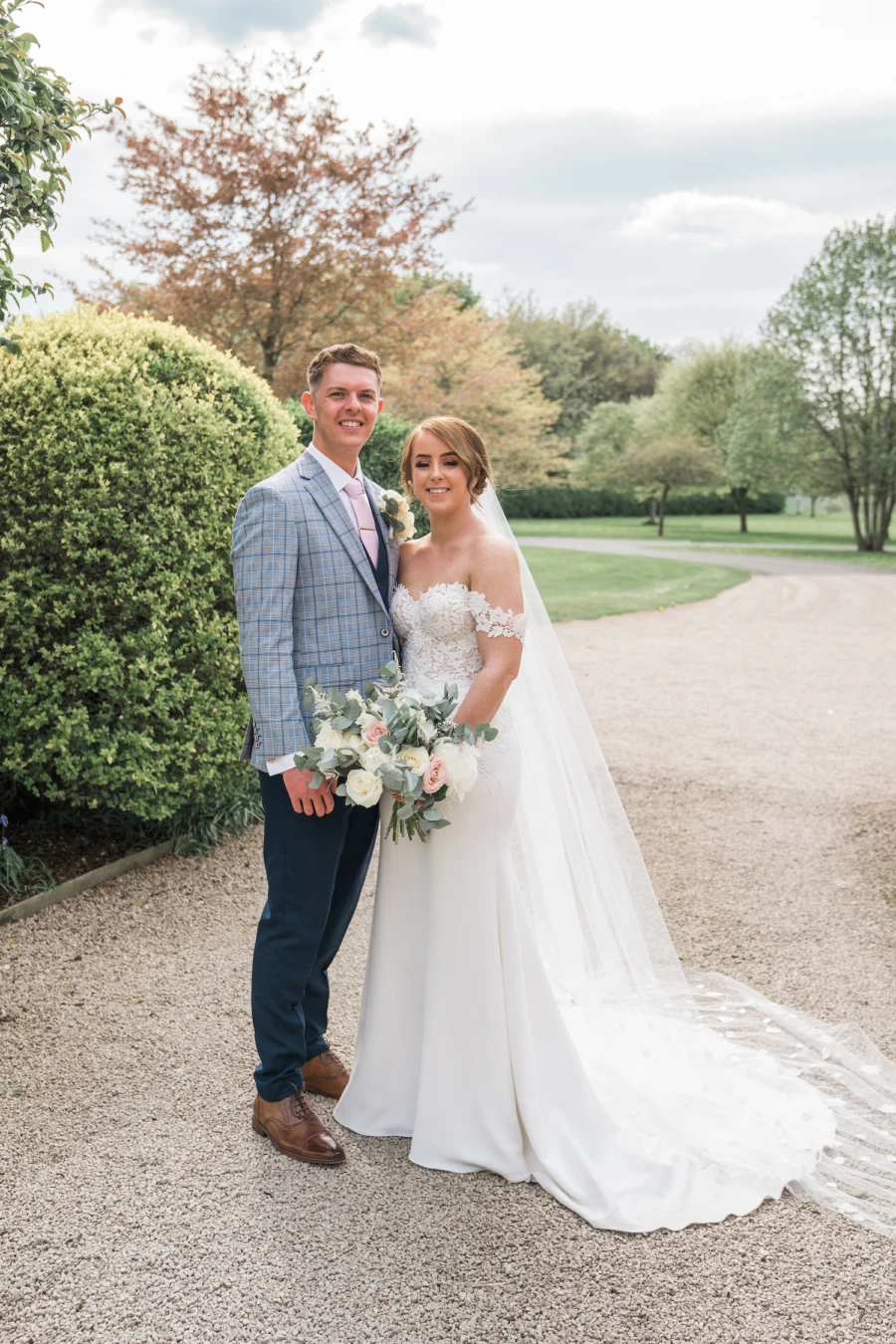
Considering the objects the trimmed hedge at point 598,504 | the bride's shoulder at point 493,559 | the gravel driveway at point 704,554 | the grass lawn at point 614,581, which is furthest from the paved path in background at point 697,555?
the bride's shoulder at point 493,559

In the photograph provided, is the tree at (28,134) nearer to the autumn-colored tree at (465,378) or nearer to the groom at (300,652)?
the groom at (300,652)

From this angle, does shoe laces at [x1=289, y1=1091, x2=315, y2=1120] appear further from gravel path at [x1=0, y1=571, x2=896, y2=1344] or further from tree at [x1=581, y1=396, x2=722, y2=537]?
tree at [x1=581, y1=396, x2=722, y2=537]

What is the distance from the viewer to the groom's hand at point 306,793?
288 cm

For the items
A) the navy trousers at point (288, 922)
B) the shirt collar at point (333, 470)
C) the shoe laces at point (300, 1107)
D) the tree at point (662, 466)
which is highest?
the tree at point (662, 466)

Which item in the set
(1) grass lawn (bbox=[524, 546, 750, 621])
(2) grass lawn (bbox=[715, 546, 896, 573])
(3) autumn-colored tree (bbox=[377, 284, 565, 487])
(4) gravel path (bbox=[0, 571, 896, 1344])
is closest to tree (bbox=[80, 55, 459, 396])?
(3) autumn-colored tree (bbox=[377, 284, 565, 487])

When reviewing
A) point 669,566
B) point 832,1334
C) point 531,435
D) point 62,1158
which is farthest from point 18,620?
point 531,435

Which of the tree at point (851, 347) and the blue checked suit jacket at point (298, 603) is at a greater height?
the tree at point (851, 347)

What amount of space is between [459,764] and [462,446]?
940mm

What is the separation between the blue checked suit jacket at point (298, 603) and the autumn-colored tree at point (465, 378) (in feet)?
41.4

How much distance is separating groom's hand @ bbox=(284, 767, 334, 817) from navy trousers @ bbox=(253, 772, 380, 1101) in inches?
4.4

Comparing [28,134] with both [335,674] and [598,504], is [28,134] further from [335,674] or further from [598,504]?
[598,504]

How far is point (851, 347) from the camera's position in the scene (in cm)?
2916

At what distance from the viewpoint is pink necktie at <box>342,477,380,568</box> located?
10.4 feet

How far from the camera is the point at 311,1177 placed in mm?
2930
